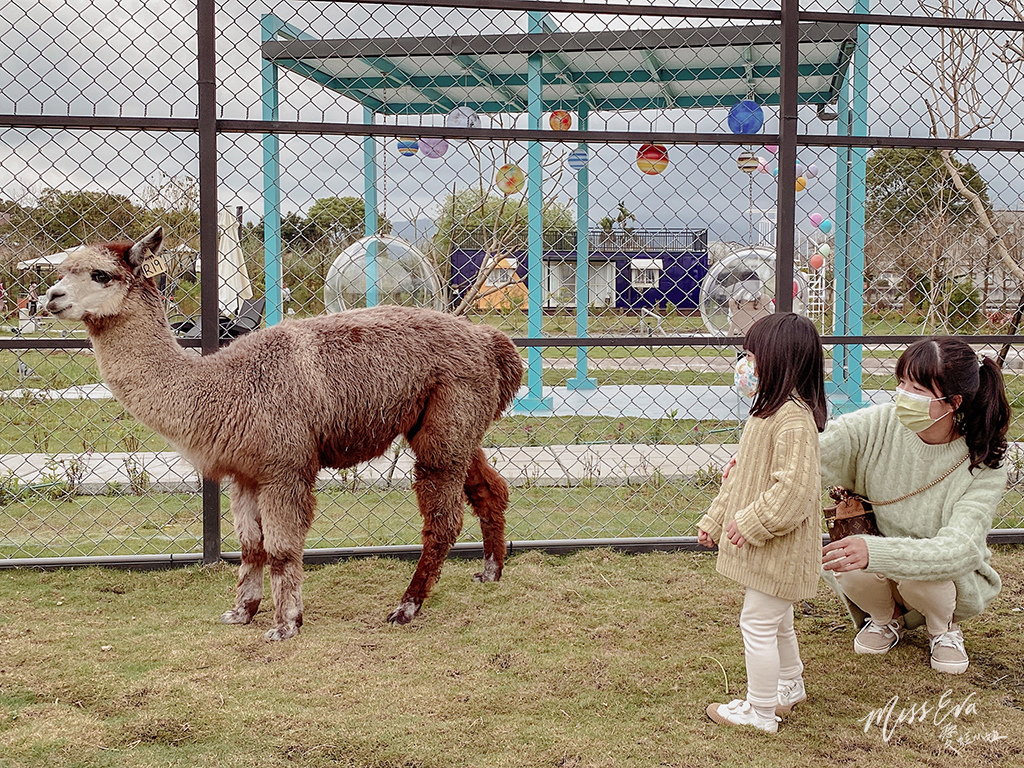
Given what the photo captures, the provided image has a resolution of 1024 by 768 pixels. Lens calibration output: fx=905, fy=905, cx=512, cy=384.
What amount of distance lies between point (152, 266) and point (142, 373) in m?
0.42

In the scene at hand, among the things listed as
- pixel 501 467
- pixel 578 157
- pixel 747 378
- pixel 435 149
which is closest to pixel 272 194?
pixel 435 149

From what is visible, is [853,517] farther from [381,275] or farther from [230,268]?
[230,268]

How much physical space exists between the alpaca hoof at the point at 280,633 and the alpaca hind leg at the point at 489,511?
1.04 meters

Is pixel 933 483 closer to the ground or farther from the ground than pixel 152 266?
closer to the ground

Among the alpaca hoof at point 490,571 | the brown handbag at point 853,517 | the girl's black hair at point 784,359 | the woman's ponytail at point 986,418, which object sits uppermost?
the girl's black hair at point 784,359

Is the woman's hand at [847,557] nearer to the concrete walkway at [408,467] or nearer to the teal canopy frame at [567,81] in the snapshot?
the concrete walkway at [408,467]

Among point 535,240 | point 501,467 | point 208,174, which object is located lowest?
point 501,467

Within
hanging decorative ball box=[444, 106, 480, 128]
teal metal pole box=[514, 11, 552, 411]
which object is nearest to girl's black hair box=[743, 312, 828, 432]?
hanging decorative ball box=[444, 106, 480, 128]

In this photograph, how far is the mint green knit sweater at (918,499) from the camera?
274 centimetres

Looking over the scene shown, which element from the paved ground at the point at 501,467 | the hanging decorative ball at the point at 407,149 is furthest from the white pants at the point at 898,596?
the hanging decorative ball at the point at 407,149

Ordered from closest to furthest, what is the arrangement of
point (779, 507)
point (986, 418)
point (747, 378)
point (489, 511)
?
point (779, 507) → point (986, 418) → point (747, 378) → point (489, 511)

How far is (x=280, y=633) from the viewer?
3443mm

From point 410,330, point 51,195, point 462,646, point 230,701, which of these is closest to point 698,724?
point 462,646

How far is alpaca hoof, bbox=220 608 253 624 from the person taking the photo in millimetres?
3633
